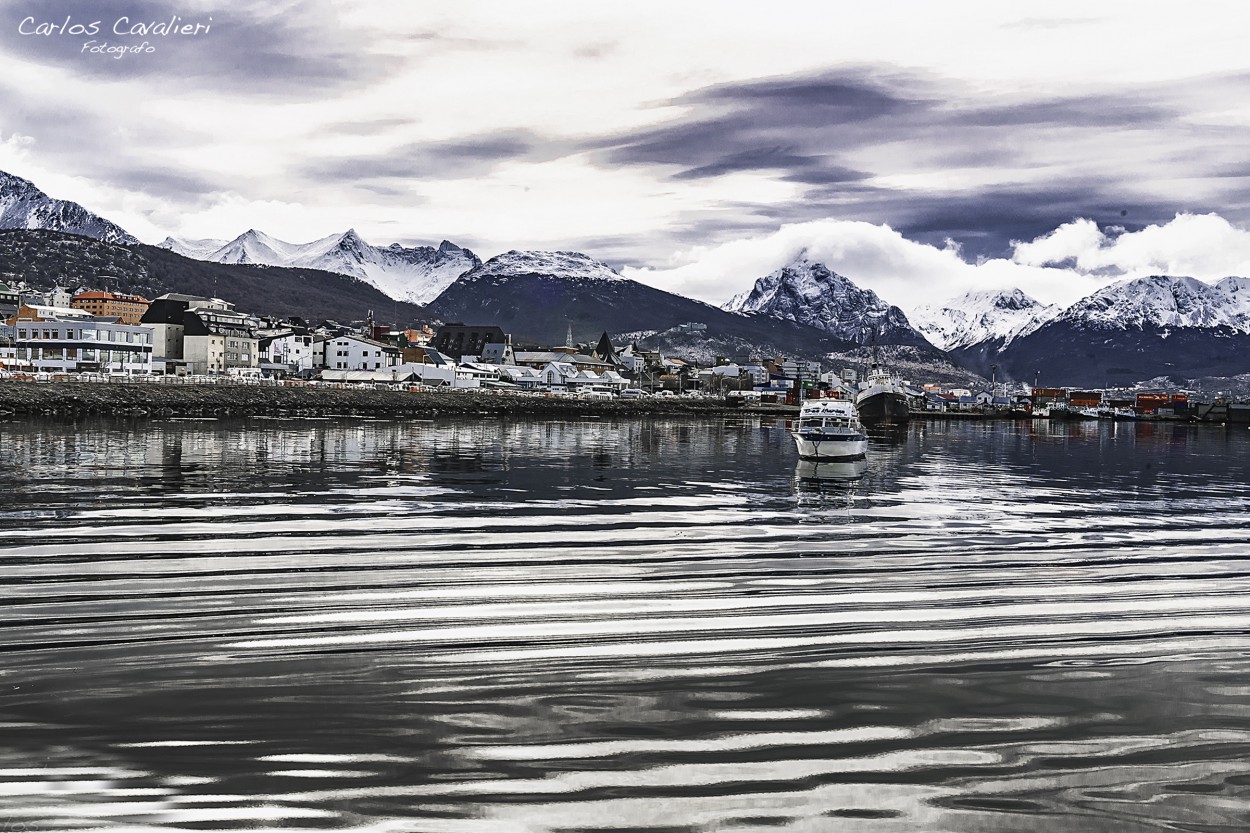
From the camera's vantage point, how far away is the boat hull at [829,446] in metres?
55.6

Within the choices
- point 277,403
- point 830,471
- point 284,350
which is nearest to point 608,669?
point 830,471

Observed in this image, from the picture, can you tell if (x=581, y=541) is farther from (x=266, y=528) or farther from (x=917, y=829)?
(x=917, y=829)

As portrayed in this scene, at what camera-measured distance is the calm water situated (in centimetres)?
917

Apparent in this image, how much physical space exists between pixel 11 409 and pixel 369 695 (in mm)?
87857

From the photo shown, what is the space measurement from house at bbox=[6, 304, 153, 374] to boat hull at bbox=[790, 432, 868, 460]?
10846cm

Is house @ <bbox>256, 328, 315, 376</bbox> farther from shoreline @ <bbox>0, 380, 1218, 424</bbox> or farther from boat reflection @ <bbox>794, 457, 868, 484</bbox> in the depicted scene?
boat reflection @ <bbox>794, 457, 868, 484</bbox>

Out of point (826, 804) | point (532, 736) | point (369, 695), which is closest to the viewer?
point (826, 804)

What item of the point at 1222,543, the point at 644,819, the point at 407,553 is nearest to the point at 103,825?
the point at 644,819

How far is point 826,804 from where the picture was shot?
29.8 ft

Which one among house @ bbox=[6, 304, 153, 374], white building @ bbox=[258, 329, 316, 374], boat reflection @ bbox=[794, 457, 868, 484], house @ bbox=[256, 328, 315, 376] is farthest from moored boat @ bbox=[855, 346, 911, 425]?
house @ bbox=[6, 304, 153, 374]

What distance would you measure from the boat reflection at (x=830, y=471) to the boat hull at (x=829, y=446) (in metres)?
0.39

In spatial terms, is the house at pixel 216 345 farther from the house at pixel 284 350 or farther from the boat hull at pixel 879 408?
the boat hull at pixel 879 408

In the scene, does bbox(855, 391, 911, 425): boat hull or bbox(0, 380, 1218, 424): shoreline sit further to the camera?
bbox(855, 391, 911, 425): boat hull

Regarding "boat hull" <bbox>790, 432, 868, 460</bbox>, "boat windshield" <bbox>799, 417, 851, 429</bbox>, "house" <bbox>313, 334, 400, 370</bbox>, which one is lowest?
"boat hull" <bbox>790, 432, 868, 460</bbox>
